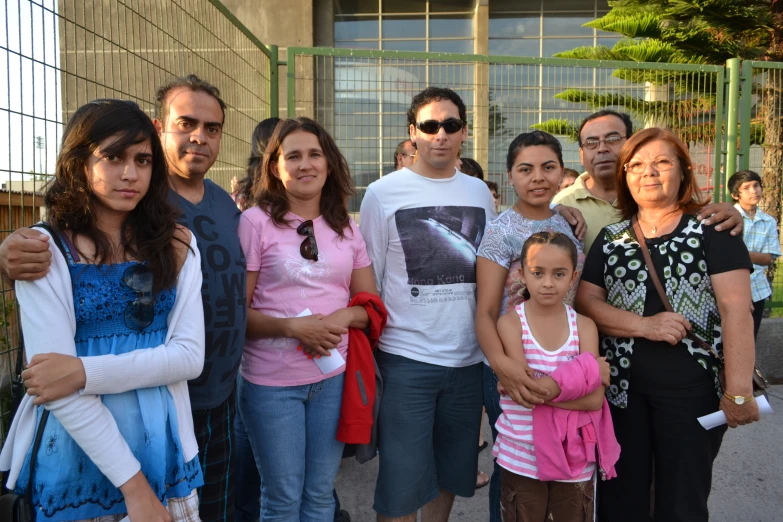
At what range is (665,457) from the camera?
7.83 ft

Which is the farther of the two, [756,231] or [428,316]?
[756,231]

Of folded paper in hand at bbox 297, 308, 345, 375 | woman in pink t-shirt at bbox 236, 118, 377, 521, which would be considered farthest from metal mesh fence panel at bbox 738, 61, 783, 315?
folded paper in hand at bbox 297, 308, 345, 375

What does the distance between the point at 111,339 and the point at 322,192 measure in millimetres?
1225

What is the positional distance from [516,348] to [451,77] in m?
3.11

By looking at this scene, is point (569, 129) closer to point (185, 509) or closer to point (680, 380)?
point (680, 380)

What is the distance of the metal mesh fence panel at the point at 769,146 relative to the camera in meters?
5.43

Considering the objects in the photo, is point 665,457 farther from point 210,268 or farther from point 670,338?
point 210,268

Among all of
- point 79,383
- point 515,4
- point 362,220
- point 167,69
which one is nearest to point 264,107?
point 167,69

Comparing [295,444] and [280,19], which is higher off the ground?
[280,19]

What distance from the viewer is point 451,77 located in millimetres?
4801

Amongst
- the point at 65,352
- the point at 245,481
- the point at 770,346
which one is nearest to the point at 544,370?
the point at 65,352

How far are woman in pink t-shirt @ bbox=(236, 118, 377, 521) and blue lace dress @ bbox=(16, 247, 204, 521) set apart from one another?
598 mm

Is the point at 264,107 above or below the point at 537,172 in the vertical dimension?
above

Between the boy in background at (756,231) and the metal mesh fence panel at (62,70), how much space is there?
4804mm
